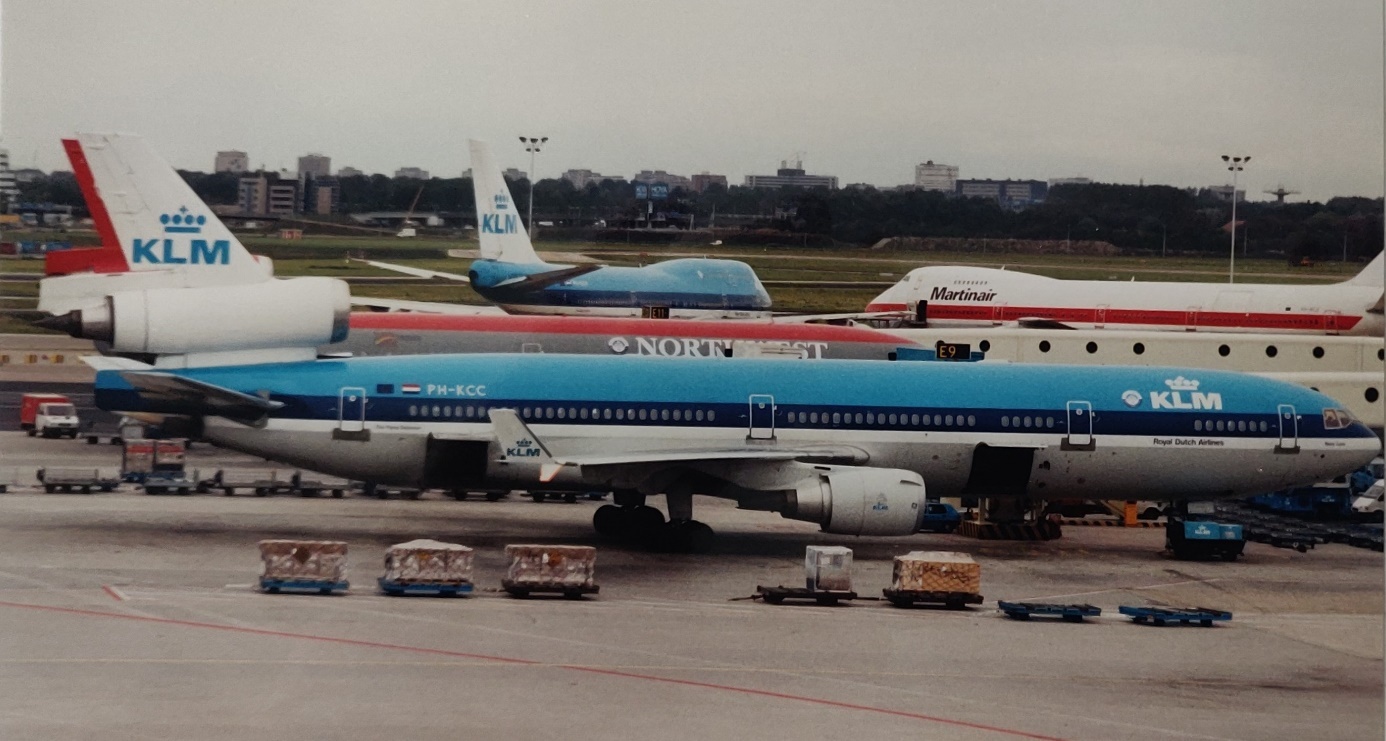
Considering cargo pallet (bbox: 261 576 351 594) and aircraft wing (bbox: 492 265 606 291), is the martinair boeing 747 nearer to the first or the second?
aircraft wing (bbox: 492 265 606 291)

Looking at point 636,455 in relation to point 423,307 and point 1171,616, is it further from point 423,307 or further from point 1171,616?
point 1171,616

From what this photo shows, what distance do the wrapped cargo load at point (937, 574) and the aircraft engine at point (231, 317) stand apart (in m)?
8.66

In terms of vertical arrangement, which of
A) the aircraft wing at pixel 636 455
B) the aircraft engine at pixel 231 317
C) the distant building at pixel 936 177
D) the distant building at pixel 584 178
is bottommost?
the aircraft wing at pixel 636 455

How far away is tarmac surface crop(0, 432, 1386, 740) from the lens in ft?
45.0

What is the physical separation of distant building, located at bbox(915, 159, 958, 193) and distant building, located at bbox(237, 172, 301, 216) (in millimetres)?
9426

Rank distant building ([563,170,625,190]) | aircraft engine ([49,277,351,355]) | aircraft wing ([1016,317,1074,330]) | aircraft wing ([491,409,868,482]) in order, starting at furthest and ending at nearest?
aircraft wing ([1016,317,1074,330]) → distant building ([563,170,625,190]) → aircraft wing ([491,409,868,482]) → aircraft engine ([49,277,351,355])

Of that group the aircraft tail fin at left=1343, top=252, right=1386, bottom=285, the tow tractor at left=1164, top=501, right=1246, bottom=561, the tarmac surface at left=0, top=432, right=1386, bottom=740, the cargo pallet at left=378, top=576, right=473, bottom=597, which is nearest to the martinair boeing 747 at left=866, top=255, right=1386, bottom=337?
the aircraft tail fin at left=1343, top=252, right=1386, bottom=285

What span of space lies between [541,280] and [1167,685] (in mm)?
12792

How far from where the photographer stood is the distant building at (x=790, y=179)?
23.5 meters

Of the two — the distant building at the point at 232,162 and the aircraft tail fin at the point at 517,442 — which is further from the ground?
the distant building at the point at 232,162

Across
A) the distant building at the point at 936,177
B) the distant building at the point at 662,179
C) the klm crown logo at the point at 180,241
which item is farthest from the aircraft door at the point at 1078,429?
Result: the klm crown logo at the point at 180,241

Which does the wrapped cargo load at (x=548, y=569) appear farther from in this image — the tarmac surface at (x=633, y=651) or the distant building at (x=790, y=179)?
the distant building at (x=790, y=179)

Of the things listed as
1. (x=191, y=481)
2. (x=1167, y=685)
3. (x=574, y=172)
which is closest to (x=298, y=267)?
(x=574, y=172)

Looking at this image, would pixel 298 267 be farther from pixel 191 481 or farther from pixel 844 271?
pixel 844 271
